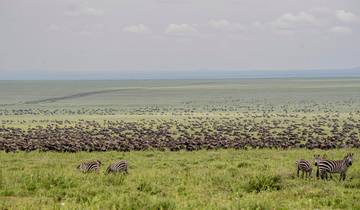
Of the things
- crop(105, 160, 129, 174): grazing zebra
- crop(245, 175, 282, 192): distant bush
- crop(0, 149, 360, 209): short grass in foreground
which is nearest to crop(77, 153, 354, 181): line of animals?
crop(105, 160, 129, 174): grazing zebra

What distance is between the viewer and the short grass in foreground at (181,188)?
1130 centimetres

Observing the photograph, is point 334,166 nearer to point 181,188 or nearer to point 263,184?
point 263,184

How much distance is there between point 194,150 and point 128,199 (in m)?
15.2

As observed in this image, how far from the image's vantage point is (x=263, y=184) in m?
14.2

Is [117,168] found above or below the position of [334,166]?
below

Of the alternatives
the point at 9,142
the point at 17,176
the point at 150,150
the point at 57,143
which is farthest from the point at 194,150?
the point at 17,176

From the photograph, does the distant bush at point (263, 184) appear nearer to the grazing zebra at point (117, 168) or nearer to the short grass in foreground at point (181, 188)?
the short grass in foreground at point (181, 188)

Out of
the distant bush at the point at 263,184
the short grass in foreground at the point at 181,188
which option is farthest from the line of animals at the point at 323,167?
the distant bush at the point at 263,184

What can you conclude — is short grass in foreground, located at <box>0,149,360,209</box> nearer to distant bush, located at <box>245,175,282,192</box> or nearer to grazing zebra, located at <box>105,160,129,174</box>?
distant bush, located at <box>245,175,282,192</box>

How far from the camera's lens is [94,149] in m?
26.6

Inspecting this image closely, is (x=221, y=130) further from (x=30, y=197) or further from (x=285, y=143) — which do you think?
(x=30, y=197)

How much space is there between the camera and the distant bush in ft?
46.1

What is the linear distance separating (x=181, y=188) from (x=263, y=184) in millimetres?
1856

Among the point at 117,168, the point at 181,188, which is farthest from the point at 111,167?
the point at 181,188
